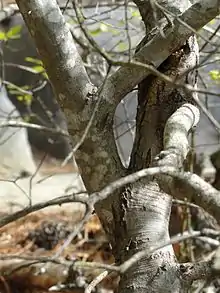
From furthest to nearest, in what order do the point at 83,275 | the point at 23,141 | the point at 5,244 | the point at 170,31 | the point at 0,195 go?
the point at 23,141, the point at 0,195, the point at 5,244, the point at 83,275, the point at 170,31

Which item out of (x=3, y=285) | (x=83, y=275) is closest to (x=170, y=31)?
(x=83, y=275)

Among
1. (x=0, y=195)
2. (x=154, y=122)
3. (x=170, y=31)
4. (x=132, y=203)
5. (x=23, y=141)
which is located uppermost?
(x=23, y=141)

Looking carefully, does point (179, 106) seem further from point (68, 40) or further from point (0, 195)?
point (0, 195)

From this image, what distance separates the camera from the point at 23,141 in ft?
10.8

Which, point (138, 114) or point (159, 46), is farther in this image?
point (138, 114)

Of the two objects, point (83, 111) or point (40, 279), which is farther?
point (40, 279)

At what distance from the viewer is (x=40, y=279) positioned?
1712 millimetres

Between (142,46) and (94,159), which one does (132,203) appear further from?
(142,46)

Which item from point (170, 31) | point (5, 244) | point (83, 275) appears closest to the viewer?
point (170, 31)

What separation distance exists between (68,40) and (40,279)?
2.93 feet

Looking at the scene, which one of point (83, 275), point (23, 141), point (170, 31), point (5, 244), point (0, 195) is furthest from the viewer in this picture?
point (23, 141)

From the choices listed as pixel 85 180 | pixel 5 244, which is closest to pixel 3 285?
pixel 5 244

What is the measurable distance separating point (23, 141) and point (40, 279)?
166cm

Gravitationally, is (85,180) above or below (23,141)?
below
